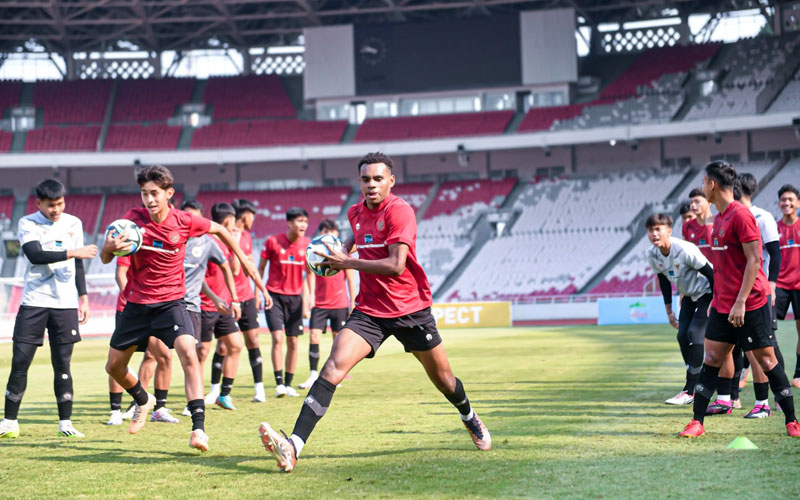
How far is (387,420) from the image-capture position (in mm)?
9344

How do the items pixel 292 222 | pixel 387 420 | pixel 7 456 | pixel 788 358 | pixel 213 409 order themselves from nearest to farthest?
pixel 7 456
pixel 387 420
pixel 213 409
pixel 292 222
pixel 788 358

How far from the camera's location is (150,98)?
5656cm

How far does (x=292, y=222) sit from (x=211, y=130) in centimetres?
4393

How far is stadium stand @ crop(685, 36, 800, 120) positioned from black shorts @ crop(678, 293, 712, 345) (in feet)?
131

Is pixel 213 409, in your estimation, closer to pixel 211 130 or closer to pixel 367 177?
pixel 367 177

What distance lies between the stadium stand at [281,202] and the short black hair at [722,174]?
139ft

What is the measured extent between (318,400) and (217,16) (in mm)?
47836

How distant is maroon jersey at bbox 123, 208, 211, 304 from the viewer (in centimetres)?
782

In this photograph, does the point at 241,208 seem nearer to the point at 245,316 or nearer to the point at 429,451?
the point at 245,316

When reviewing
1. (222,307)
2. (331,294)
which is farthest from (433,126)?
(222,307)

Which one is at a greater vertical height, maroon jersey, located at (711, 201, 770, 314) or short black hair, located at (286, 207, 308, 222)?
short black hair, located at (286, 207, 308, 222)

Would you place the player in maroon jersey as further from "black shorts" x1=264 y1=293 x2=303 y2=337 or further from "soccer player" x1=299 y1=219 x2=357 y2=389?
"black shorts" x1=264 y1=293 x2=303 y2=337

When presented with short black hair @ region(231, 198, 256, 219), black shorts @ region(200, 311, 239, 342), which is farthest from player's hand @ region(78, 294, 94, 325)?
short black hair @ region(231, 198, 256, 219)

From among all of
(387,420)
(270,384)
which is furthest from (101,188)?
(387,420)
